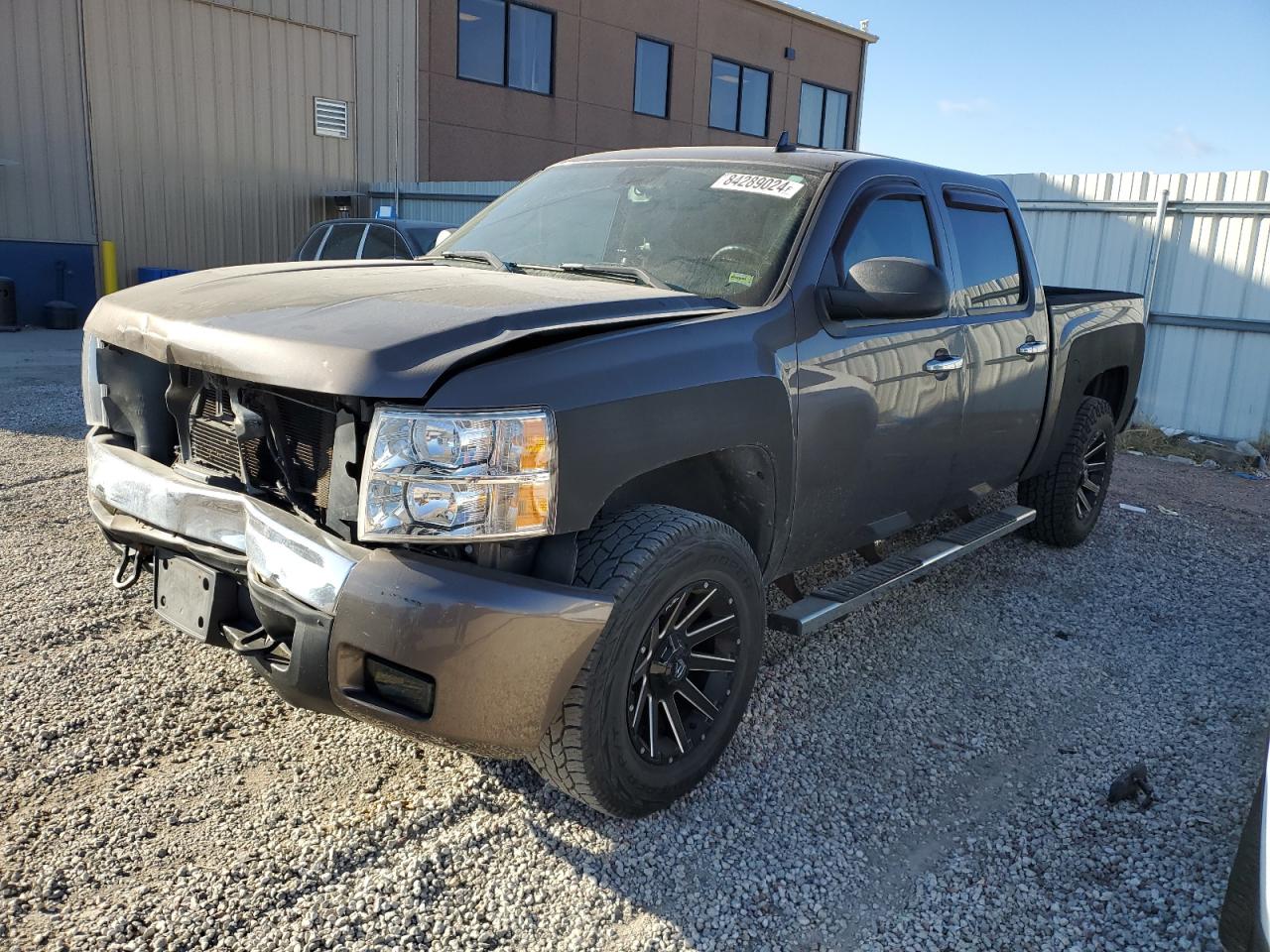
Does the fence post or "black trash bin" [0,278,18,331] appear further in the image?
"black trash bin" [0,278,18,331]

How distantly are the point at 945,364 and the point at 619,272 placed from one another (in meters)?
1.38

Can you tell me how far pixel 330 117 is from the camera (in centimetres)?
1752

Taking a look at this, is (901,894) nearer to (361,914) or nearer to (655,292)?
(361,914)

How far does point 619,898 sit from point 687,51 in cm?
2218

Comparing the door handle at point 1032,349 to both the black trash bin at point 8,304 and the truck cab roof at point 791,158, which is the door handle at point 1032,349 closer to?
the truck cab roof at point 791,158

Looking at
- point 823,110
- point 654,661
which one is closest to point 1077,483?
Result: point 654,661

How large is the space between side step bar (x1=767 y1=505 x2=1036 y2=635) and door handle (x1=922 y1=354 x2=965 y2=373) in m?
0.76

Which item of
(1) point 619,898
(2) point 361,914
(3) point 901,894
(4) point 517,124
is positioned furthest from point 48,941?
(4) point 517,124

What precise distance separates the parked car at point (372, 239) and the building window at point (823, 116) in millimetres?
17309

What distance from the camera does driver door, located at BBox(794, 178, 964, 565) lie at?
3.32 metres

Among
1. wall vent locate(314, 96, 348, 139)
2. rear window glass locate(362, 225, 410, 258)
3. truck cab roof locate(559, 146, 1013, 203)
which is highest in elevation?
wall vent locate(314, 96, 348, 139)

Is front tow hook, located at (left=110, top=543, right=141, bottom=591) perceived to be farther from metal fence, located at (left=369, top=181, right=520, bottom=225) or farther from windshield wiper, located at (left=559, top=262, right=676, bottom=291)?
metal fence, located at (left=369, top=181, right=520, bottom=225)

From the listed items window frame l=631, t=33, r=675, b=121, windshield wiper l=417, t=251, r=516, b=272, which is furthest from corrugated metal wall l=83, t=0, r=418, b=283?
windshield wiper l=417, t=251, r=516, b=272

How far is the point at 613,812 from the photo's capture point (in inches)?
107
